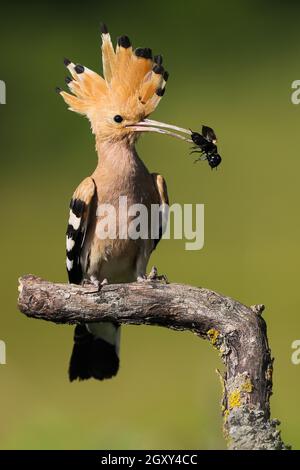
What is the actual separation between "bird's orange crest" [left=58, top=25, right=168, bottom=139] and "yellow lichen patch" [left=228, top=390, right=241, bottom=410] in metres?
0.90

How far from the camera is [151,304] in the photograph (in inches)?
95.3

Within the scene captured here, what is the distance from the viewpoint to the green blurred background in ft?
13.4

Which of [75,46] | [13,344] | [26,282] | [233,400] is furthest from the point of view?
[75,46]

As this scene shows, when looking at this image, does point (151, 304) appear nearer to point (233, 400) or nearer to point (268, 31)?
point (233, 400)

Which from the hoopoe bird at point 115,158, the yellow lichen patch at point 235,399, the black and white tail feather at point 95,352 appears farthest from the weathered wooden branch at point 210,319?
the black and white tail feather at point 95,352

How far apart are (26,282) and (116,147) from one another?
668 millimetres

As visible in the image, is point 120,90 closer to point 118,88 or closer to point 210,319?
point 118,88

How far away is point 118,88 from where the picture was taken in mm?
2922

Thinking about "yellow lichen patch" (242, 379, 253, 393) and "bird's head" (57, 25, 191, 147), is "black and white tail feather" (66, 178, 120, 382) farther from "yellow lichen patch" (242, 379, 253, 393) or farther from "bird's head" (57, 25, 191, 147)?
"yellow lichen patch" (242, 379, 253, 393)
